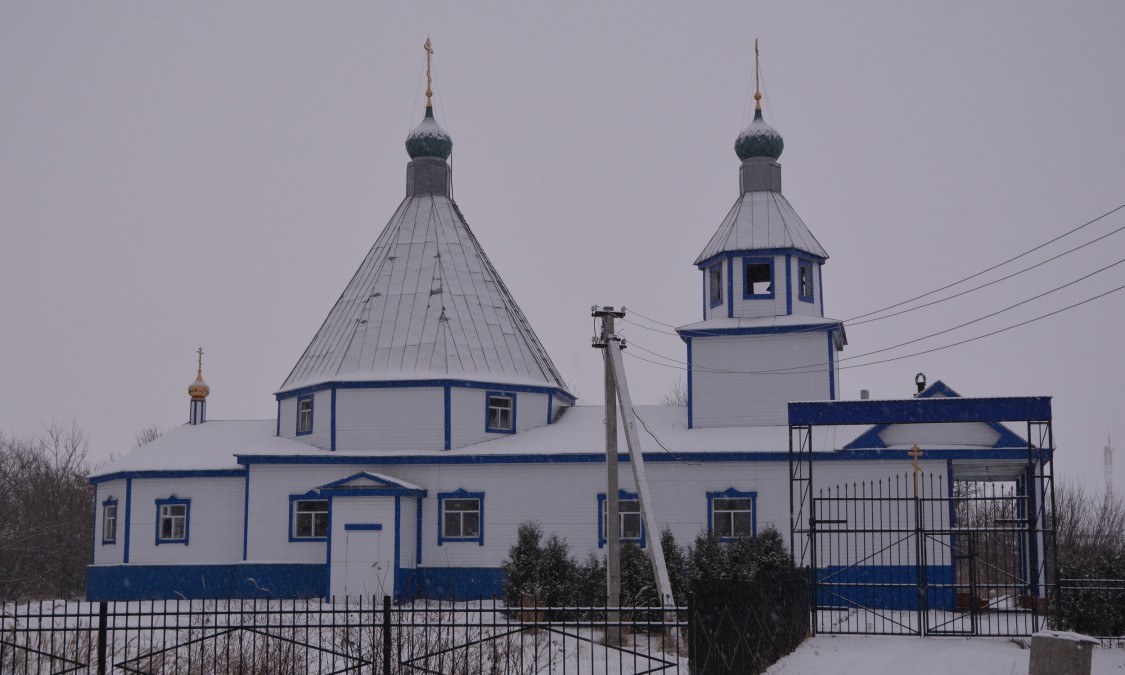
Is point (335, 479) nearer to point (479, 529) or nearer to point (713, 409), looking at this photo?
point (479, 529)

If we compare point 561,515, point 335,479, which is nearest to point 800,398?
point 561,515

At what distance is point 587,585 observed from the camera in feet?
77.4

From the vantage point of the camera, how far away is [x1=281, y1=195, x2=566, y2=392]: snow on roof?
28719 mm

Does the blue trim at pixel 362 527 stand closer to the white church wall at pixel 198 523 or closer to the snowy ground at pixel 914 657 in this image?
the white church wall at pixel 198 523

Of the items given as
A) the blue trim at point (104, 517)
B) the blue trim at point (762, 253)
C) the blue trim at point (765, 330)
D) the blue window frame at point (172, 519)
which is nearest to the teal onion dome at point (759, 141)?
the blue trim at point (762, 253)

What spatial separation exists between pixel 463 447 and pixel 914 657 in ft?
46.1

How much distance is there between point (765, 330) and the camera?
93.5 ft

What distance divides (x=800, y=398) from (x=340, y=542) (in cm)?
1033

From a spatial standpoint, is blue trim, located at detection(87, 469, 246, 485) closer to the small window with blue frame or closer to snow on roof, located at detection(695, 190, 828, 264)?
the small window with blue frame

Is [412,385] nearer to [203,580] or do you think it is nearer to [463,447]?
[463,447]

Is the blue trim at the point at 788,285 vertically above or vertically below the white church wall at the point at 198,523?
above

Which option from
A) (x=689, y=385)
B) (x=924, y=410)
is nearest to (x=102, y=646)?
(x=924, y=410)

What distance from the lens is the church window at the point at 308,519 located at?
27.7 meters

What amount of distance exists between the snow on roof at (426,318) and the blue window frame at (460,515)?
266 cm
